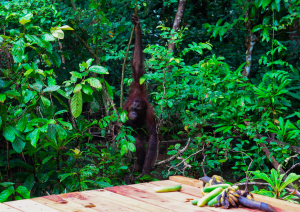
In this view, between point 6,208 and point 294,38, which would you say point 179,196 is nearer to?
point 6,208

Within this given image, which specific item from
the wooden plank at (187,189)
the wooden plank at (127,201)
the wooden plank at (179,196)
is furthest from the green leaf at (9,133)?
the wooden plank at (187,189)

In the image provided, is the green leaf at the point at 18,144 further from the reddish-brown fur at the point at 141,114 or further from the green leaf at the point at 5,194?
the reddish-brown fur at the point at 141,114

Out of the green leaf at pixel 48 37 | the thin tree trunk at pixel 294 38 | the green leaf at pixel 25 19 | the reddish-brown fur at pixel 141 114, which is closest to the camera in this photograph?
the green leaf at pixel 25 19

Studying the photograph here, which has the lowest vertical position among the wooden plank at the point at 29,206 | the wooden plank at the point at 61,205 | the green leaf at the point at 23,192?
the green leaf at the point at 23,192

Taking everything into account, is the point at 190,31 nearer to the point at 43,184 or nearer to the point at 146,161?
the point at 146,161

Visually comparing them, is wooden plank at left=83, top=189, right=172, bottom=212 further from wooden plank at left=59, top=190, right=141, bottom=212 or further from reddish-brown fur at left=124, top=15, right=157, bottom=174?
reddish-brown fur at left=124, top=15, right=157, bottom=174

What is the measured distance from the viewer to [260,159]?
4.92m

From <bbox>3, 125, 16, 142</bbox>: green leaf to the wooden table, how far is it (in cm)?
88

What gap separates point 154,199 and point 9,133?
149 cm

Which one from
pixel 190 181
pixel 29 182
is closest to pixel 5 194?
pixel 29 182

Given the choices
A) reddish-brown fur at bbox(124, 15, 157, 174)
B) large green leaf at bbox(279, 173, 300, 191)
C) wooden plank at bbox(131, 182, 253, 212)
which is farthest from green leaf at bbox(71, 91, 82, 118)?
large green leaf at bbox(279, 173, 300, 191)

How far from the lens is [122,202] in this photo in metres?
2.28

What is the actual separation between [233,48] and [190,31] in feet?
3.59

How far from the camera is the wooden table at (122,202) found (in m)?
2.11
